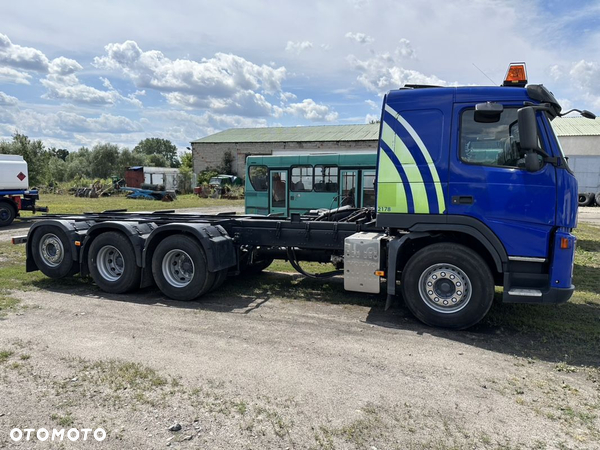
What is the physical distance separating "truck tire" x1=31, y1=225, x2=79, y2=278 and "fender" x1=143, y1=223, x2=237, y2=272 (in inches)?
68.1

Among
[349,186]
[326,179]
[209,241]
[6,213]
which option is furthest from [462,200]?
[6,213]

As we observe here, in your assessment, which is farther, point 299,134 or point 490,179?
point 299,134

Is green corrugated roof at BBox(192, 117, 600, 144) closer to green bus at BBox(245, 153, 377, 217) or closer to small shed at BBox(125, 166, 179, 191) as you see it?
small shed at BBox(125, 166, 179, 191)

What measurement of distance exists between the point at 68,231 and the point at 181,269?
7.46 ft

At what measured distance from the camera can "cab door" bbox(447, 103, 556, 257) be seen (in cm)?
532

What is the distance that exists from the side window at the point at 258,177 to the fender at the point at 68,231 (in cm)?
834

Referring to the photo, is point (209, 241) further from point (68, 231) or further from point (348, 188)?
point (348, 188)

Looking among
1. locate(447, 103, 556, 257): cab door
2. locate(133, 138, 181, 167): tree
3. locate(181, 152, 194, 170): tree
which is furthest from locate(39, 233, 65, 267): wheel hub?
locate(133, 138, 181, 167): tree

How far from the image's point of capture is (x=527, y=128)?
5.07 meters

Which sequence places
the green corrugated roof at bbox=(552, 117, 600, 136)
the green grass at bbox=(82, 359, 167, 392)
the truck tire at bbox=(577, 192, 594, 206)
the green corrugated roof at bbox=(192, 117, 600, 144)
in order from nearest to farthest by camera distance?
1. the green grass at bbox=(82, 359, 167, 392)
2. the truck tire at bbox=(577, 192, 594, 206)
3. the green corrugated roof at bbox=(552, 117, 600, 136)
4. the green corrugated roof at bbox=(192, 117, 600, 144)

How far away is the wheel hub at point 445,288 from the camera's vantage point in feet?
18.7

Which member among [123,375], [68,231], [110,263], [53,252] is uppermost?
[68,231]

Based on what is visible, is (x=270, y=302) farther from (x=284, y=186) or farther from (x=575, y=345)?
(x=284, y=186)

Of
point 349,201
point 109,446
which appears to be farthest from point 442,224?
point 349,201
